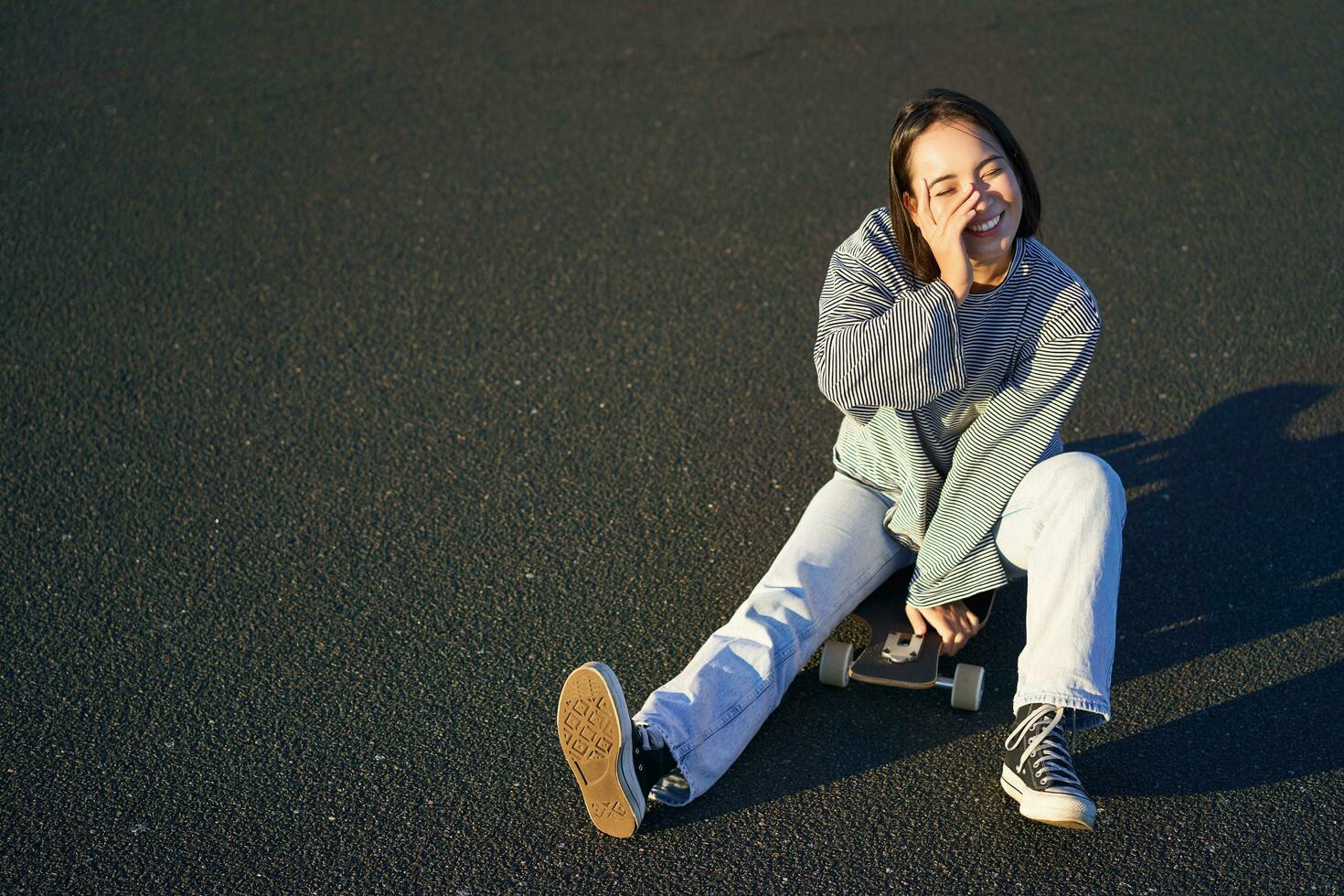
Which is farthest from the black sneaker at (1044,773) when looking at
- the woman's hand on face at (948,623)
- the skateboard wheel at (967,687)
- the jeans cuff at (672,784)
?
the jeans cuff at (672,784)

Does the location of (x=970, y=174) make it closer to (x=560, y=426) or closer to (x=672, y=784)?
(x=672, y=784)

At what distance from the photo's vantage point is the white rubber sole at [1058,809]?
8.28 ft

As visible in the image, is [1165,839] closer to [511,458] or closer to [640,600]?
[640,600]

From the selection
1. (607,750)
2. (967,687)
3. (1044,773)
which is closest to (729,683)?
(607,750)

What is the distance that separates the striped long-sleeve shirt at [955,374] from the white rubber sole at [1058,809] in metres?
0.50

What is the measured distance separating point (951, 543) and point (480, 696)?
1149 mm

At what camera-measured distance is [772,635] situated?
2.81 metres

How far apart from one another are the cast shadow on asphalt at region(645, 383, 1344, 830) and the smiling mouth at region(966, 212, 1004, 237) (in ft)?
3.33

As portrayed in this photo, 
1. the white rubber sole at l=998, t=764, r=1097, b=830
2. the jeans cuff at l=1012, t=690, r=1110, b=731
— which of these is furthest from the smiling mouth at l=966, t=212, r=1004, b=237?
the white rubber sole at l=998, t=764, r=1097, b=830

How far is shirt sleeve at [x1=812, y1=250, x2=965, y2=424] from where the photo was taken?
8.64 feet

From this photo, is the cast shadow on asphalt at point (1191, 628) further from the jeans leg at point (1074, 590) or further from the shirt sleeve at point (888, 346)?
the shirt sleeve at point (888, 346)

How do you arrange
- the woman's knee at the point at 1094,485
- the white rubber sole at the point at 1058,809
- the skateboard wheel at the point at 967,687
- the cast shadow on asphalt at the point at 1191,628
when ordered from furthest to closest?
the skateboard wheel at the point at 967,687, the cast shadow on asphalt at the point at 1191,628, the woman's knee at the point at 1094,485, the white rubber sole at the point at 1058,809

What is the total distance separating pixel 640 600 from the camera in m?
3.27

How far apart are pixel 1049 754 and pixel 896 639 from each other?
0.49 metres
